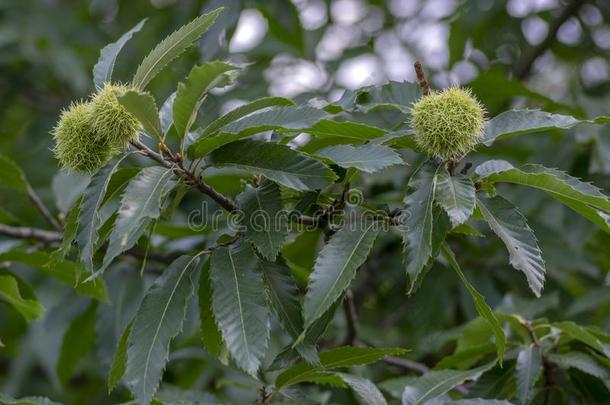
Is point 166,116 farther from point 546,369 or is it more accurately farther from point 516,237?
point 546,369

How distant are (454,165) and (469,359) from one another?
23.2 inches

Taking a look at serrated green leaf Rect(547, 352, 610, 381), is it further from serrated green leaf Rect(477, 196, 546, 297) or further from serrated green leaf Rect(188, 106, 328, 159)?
serrated green leaf Rect(188, 106, 328, 159)

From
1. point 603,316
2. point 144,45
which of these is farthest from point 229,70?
point 144,45

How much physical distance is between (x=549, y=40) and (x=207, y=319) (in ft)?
6.82

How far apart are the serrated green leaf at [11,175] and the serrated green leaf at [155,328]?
862 millimetres

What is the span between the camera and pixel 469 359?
1730 millimetres

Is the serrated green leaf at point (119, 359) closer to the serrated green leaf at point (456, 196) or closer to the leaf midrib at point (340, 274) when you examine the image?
the leaf midrib at point (340, 274)

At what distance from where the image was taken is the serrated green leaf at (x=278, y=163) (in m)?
1.27

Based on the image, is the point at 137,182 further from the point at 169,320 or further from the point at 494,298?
the point at 494,298

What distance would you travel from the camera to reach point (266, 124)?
1.29 metres

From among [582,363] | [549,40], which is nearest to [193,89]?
[582,363]

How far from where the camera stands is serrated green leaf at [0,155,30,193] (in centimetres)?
203

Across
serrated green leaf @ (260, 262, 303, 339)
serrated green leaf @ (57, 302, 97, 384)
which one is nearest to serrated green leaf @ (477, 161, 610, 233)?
serrated green leaf @ (260, 262, 303, 339)

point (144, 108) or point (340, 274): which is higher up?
point (144, 108)
